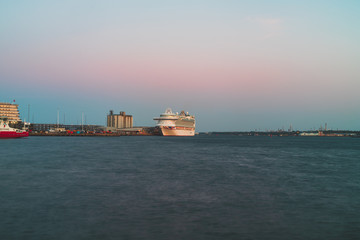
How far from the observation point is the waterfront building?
165 metres

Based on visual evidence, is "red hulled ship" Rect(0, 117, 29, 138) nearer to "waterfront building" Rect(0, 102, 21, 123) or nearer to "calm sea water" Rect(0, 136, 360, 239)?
"waterfront building" Rect(0, 102, 21, 123)

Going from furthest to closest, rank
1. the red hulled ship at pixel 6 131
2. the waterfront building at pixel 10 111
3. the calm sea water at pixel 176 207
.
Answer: the waterfront building at pixel 10 111 < the red hulled ship at pixel 6 131 < the calm sea water at pixel 176 207

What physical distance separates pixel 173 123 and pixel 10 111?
90.7 meters

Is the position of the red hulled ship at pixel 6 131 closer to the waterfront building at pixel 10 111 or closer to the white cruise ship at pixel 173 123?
the waterfront building at pixel 10 111

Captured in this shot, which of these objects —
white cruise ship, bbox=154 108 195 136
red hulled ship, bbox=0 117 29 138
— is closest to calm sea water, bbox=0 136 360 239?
red hulled ship, bbox=0 117 29 138

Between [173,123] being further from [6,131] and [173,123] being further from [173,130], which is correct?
[6,131]

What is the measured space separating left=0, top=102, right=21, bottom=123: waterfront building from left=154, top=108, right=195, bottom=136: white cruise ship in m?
78.4

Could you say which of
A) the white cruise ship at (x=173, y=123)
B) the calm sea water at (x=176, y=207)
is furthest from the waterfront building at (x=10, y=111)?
the calm sea water at (x=176, y=207)

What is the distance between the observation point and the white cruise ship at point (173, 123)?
543 ft

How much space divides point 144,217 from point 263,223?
17.3 ft

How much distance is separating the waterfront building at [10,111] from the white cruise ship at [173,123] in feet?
257

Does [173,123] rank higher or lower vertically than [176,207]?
higher

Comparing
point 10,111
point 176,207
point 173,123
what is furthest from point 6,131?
point 176,207

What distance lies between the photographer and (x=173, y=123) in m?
167
